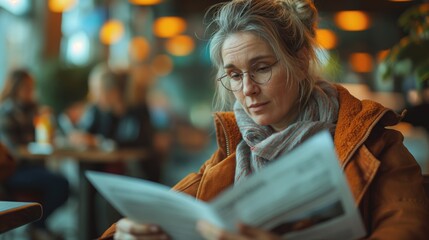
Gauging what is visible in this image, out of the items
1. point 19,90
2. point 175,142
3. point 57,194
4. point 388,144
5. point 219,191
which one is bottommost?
point 175,142


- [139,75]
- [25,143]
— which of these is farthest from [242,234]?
[139,75]

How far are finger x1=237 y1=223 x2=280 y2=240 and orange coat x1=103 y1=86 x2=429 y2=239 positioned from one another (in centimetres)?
30

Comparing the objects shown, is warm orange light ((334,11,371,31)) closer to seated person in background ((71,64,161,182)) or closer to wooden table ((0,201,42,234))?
seated person in background ((71,64,161,182))

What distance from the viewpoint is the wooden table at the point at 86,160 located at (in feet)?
14.0

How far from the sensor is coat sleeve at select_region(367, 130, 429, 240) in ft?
3.80

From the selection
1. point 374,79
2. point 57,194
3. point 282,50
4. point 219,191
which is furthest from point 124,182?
point 374,79

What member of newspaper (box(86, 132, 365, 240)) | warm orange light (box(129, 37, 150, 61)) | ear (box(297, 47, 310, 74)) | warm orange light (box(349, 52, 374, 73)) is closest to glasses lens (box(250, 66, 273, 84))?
ear (box(297, 47, 310, 74))

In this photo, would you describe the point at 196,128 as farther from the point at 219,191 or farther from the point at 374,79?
the point at 219,191

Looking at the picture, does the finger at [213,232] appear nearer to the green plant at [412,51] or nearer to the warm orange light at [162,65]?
the green plant at [412,51]

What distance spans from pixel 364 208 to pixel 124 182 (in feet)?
1.84

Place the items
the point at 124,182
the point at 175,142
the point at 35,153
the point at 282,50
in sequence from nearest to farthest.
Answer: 1. the point at 124,182
2. the point at 282,50
3. the point at 35,153
4. the point at 175,142

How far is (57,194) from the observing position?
428 centimetres

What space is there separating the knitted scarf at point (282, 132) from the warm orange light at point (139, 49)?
9240mm

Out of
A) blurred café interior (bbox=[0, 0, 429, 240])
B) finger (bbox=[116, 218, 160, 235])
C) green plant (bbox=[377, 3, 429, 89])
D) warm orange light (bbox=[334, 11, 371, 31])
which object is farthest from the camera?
warm orange light (bbox=[334, 11, 371, 31])
